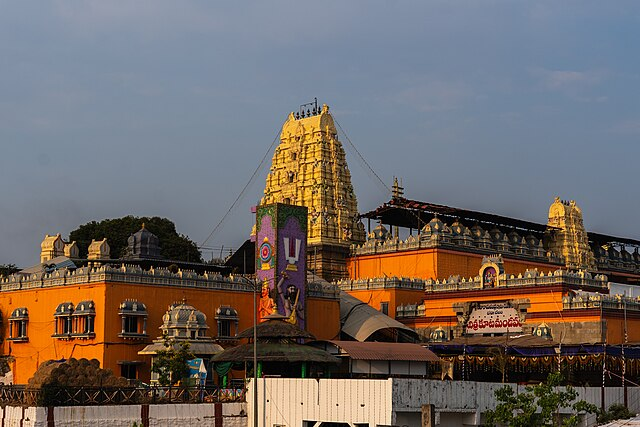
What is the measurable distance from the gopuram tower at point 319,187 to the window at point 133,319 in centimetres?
2865

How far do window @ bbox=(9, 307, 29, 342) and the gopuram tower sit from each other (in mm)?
28849

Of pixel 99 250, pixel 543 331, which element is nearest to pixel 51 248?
pixel 99 250

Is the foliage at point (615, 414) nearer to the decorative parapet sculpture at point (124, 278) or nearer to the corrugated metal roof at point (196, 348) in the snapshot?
the corrugated metal roof at point (196, 348)

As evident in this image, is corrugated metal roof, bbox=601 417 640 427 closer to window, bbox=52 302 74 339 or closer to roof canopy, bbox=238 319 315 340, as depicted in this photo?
roof canopy, bbox=238 319 315 340

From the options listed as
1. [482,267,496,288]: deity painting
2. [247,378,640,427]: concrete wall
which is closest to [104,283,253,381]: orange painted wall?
[247,378,640,427]: concrete wall

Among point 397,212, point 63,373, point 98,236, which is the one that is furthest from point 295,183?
point 63,373

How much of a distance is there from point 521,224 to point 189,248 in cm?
3838

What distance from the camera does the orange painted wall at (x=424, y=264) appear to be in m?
87.5

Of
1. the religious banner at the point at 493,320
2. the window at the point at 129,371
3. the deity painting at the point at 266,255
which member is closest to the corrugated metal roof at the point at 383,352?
the deity painting at the point at 266,255

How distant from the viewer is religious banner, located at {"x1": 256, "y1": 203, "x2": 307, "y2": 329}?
71688 mm

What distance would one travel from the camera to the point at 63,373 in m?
48.6

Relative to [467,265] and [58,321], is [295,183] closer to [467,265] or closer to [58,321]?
[467,265]

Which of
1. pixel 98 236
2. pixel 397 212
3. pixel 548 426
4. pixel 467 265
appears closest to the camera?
pixel 548 426

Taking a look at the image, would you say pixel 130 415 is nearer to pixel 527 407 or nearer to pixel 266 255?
pixel 527 407
